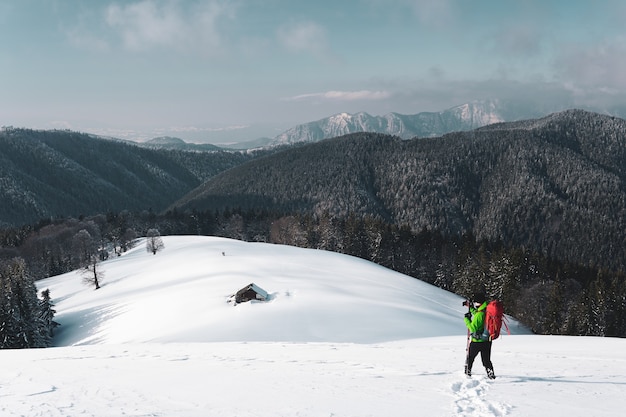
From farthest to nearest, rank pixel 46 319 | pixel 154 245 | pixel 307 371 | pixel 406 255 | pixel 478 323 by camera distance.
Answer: pixel 406 255
pixel 154 245
pixel 46 319
pixel 307 371
pixel 478 323

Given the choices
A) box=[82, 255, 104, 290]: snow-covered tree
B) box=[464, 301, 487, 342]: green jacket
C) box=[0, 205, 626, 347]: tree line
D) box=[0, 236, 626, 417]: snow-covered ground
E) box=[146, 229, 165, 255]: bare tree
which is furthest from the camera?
box=[146, 229, 165, 255]: bare tree

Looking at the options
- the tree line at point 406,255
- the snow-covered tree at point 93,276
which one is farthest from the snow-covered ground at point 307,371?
the snow-covered tree at point 93,276

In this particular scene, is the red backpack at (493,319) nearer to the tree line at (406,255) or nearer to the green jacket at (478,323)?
the green jacket at (478,323)

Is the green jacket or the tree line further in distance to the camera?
the tree line

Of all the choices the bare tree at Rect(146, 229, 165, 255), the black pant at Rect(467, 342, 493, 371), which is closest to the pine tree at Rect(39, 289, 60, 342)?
the bare tree at Rect(146, 229, 165, 255)

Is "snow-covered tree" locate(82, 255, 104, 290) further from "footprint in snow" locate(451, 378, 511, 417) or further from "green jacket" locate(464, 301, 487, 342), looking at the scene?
"footprint in snow" locate(451, 378, 511, 417)

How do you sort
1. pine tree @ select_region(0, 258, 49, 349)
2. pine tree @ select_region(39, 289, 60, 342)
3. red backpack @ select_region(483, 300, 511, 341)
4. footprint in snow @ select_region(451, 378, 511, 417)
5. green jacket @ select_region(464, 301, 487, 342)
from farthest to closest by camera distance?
pine tree @ select_region(39, 289, 60, 342) < pine tree @ select_region(0, 258, 49, 349) < green jacket @ select_region(464, 301, 487, 342) < red backpack @ select_region(483, 300, 511, 341) < footprint in snow @ select_region(451, 378, 511, 417)

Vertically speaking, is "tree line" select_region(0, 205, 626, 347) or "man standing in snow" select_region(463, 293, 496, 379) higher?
"man standing in snow" select_region(463, 293, 496, 379)

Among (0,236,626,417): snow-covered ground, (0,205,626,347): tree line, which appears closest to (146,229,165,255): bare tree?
(0,205,626,347): tree line

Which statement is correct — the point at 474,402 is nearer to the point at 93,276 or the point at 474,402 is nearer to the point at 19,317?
the point at 19,317

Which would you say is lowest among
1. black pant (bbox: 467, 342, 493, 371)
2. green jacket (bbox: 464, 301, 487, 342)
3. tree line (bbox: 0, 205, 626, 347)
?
tree line (bbox: 0, 205, 626, 347)

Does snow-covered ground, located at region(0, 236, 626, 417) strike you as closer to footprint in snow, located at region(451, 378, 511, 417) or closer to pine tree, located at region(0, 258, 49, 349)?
footprint in snow, located at region(451, 378, 511, 417)

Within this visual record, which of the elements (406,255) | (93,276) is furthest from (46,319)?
(406,255)

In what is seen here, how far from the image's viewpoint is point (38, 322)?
4591cm
